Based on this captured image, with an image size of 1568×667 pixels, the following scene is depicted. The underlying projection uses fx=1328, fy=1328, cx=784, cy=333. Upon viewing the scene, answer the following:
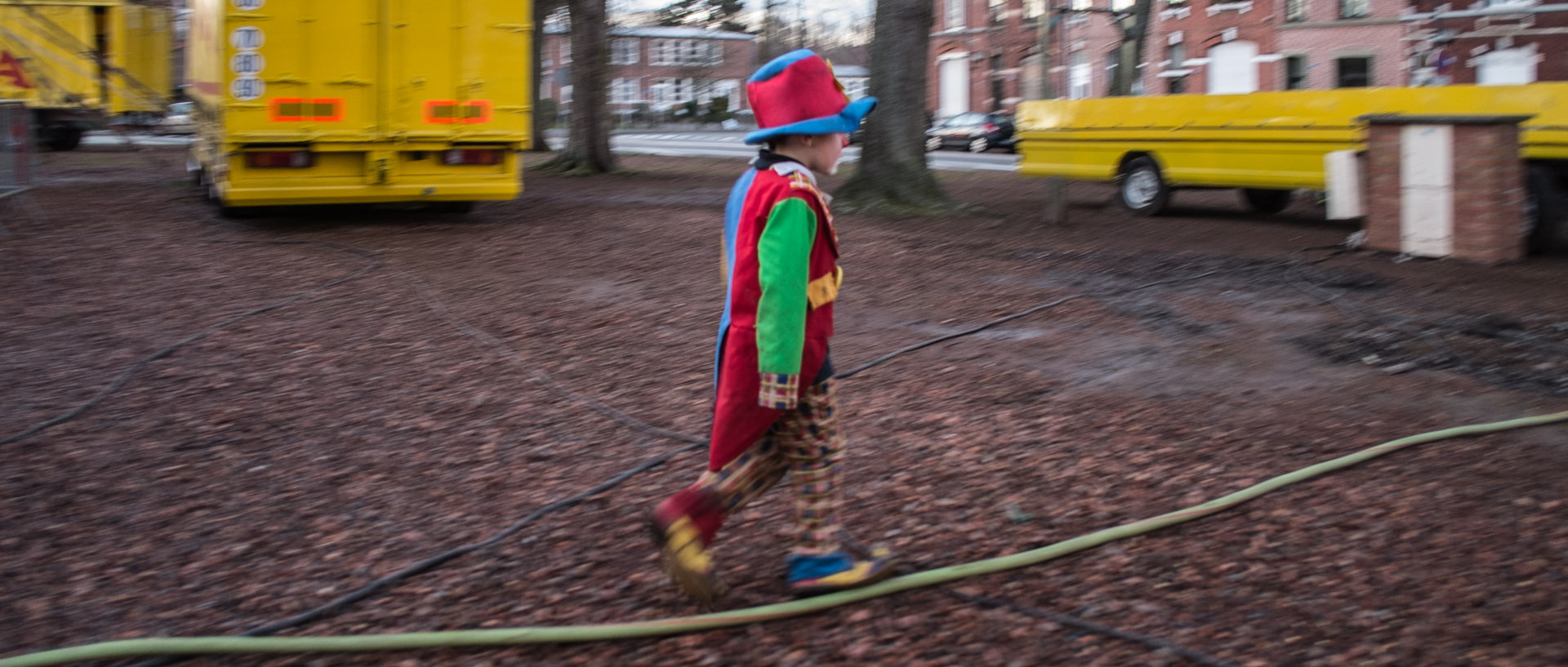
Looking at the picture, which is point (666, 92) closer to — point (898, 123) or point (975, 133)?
point (975, 133)

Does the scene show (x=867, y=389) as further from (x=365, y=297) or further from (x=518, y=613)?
(x=365, y=297)

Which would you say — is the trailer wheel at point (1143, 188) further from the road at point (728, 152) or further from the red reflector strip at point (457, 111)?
the red reflector strip at point (457, 111)

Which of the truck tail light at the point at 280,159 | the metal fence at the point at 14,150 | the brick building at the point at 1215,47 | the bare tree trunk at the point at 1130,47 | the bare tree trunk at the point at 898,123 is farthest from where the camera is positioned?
the brick building at the point at 1215,47

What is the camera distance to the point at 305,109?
1202cm

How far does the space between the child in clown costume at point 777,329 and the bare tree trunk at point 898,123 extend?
463 inches

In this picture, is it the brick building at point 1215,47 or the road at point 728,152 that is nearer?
the road at point 728,152

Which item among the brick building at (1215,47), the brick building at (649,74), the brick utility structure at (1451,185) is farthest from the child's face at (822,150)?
the brick building at (649,74)

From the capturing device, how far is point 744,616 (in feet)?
12.1

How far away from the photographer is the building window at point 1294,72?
40.5m

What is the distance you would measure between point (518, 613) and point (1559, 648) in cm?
277

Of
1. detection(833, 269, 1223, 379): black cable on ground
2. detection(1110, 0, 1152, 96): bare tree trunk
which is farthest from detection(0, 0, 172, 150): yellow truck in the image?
detection(1110, 0, 1152, 96): bare tree trunk

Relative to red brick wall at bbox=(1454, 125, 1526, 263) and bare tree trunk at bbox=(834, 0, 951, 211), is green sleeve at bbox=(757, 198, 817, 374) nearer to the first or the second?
red brick wall at bbox=(1454, 125, 1526, 263)

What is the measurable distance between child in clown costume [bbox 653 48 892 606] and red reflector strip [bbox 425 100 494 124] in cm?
955

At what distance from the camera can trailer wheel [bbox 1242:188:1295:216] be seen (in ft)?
51.5
